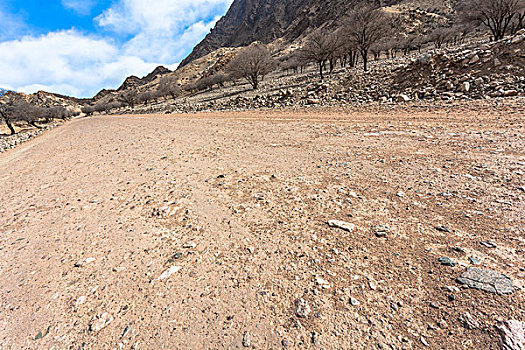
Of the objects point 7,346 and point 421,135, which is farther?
point 421,135

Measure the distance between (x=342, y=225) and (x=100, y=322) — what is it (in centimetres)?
278

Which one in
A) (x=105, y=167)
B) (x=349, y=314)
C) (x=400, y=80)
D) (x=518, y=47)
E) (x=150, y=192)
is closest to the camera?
(x=349, y=314)

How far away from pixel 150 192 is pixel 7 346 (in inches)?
109

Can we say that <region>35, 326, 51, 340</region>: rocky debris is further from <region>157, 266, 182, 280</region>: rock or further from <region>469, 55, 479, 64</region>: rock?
<region>469, 55, 479, 64</region>: rock

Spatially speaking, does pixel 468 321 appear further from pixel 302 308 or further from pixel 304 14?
pixel 304 14

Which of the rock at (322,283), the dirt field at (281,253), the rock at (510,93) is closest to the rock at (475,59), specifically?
the rock at (510,93)

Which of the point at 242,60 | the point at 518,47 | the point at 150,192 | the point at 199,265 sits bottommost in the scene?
the point at 199,265

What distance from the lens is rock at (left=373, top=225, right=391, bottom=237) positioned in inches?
98.8

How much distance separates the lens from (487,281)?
5.93ft

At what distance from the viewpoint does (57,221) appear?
3.83 metres

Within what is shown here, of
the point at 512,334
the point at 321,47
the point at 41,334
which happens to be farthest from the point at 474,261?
the point at 321,47

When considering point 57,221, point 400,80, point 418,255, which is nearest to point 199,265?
point 418,255

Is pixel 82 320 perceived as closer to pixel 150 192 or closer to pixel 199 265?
pixel 199 265

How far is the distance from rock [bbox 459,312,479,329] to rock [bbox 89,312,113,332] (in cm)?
297
